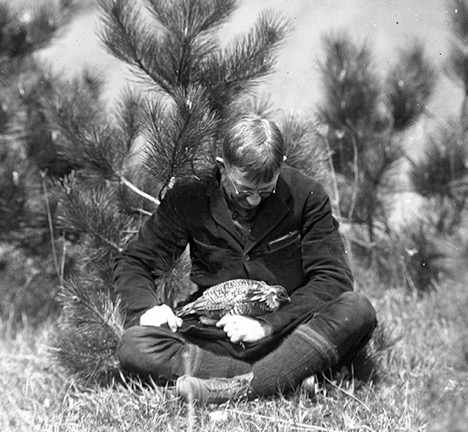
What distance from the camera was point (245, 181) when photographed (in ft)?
7.45

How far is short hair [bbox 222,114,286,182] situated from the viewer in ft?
7.29

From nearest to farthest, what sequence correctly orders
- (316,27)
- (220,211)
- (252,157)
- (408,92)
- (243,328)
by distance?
1. (252,157)
2. (243,328)
3. (220,211)
4. (408,92)
5. (316,27)

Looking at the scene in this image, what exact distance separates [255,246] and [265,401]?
441 mm

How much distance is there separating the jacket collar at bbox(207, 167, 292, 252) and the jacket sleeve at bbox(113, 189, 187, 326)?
12 cm

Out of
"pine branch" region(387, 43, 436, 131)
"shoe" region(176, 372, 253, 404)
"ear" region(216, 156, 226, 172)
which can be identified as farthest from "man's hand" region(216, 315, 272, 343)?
"pine branch" region(387, 43, 436, 131)

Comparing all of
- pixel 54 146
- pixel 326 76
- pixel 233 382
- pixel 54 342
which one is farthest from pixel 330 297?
pixel 326 76

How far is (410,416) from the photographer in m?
2.16

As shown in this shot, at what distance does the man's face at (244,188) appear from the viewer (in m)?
2.27

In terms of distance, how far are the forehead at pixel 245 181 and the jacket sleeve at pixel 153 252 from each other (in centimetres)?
26

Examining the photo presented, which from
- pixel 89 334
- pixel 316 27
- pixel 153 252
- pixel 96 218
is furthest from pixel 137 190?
pixel 316 27

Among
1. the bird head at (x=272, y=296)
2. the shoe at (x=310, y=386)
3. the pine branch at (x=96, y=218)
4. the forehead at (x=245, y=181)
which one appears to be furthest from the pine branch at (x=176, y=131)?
the shoe at (x=310, y=386)

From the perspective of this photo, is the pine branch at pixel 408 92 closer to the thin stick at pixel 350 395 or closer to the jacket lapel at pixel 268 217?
the jacket lapel at pixel 268 217

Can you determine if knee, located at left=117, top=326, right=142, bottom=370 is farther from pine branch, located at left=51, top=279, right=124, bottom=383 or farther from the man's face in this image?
the man's face

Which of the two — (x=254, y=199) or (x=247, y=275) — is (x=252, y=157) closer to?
(x=254, y=199)
